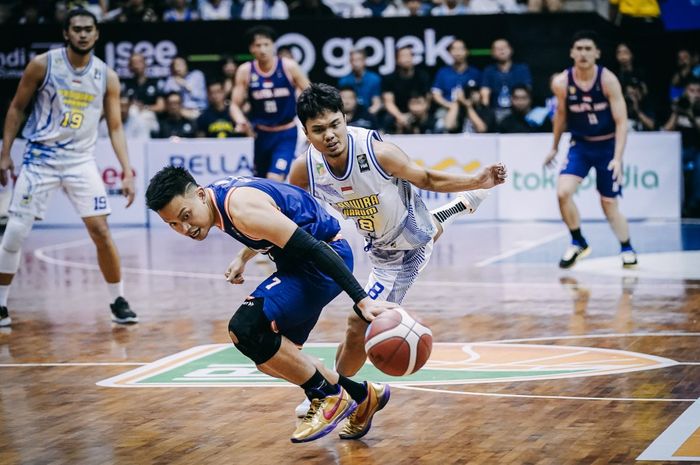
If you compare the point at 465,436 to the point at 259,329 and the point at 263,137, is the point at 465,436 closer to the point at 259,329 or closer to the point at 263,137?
the point at 259,329

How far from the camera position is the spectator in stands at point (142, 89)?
1792 centimetres

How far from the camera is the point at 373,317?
5.17 m

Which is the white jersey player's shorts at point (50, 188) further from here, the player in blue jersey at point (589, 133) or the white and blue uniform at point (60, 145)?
the player in blue jersey at point (589, 133)

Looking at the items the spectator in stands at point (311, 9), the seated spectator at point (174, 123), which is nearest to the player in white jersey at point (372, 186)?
the seated spectator at point (174, 123)

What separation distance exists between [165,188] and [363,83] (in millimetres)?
12466

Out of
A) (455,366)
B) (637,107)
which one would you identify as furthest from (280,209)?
(637,107)

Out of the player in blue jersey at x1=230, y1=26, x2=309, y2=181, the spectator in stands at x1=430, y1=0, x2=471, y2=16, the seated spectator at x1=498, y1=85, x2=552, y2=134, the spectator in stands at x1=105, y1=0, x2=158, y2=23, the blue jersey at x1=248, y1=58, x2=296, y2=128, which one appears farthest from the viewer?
the spectator in stands at x1=105, y1=0, x2=158, y2=23

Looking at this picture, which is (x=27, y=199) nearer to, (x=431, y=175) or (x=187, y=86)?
(x=431, y=175)

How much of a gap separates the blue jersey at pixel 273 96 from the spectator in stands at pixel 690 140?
628cm

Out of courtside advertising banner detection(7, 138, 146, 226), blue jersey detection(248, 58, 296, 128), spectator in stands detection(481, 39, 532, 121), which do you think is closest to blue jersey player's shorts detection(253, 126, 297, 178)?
blue jersey detection(248, 58, 296, 128)

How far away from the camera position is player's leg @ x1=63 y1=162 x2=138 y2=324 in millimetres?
9125

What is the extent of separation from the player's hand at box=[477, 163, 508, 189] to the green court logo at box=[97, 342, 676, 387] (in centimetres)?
153

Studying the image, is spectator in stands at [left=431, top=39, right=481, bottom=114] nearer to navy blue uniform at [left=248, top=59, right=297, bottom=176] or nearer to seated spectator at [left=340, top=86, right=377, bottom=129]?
seated spectator at [left=340, top=86, right=377, bottom=129]

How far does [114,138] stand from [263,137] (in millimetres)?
3698
